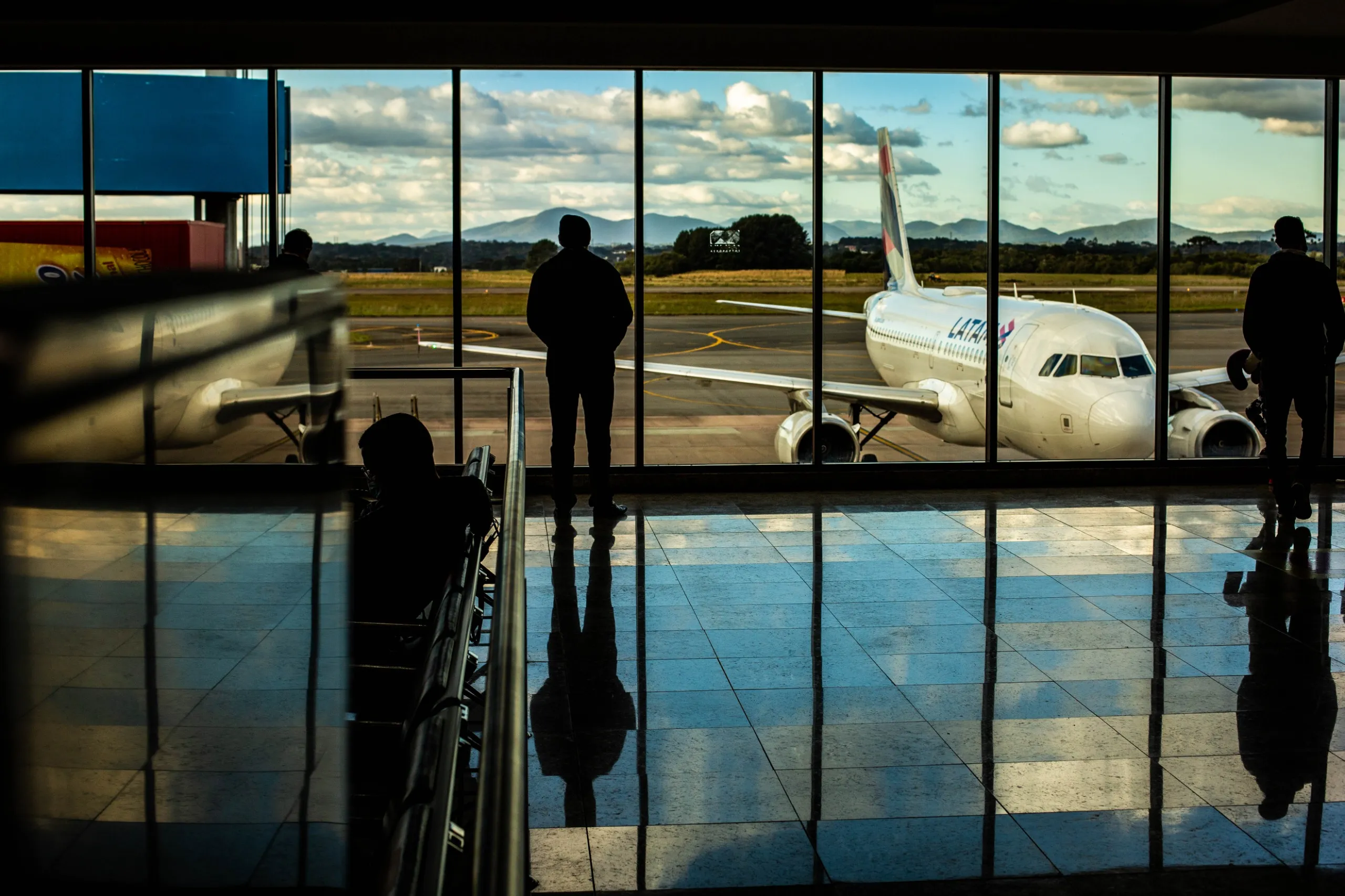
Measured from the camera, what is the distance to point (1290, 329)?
25.6 feet

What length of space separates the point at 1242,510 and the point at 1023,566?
2.59 metres

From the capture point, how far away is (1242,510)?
886cm

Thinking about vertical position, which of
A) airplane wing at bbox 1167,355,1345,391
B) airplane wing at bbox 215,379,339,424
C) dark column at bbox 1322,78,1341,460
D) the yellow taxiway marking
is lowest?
the yellow taxiway marking

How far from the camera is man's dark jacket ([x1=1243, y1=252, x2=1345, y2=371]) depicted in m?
7.82

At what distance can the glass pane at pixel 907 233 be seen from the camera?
9781mm

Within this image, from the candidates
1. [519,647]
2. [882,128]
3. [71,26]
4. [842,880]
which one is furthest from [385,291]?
[519,647]

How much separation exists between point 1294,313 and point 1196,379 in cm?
272

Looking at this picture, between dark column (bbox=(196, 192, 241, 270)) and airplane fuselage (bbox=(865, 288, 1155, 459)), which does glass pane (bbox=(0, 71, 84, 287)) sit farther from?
airplane fuselage (bbox=(865, 288, 1155, 459))

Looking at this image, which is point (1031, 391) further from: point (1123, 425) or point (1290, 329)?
point (1290, 329)

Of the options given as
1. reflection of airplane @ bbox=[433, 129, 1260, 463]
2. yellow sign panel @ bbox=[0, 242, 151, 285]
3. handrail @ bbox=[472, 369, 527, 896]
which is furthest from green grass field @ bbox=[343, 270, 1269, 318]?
handrail @ bbox=[472, 369, 527, 896]

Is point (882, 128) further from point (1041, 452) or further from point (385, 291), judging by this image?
point (385, 291)

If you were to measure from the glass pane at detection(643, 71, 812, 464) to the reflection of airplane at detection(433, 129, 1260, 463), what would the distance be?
0.10 m

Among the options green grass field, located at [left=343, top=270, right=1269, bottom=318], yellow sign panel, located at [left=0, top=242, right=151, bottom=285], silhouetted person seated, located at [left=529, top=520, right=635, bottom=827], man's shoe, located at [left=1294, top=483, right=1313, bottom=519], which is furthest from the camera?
green grass field, located at [left=343, top=270, right=1269, bottom=318]

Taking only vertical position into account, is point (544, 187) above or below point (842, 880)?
above
